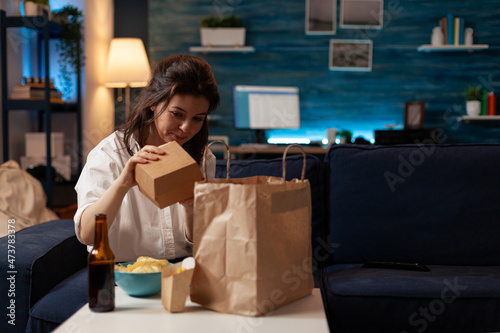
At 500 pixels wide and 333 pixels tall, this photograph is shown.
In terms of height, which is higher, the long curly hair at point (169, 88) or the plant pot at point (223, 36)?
the plant pot at point (223, 36)

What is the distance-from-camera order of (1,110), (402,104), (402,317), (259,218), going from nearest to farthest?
(259,218)
(402,317)
(1,110)
(402,104)

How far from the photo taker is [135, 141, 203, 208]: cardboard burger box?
106cm

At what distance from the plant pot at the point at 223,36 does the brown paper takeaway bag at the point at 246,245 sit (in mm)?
3586

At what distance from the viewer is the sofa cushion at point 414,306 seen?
1.51m

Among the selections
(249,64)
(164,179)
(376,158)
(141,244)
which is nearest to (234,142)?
(249,64)

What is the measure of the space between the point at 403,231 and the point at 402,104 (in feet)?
9.56

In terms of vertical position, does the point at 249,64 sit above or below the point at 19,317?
above

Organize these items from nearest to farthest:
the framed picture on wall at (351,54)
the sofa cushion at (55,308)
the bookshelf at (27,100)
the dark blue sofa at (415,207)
Result: 1. the sofa cushion at (55,308)
2. the dark blue sofa at (415,207)
3. the bookshelf at (27,100)
4. the framed picture on wall at (351,54)

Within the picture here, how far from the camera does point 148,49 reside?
15.6 ft

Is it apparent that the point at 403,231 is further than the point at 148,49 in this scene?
No

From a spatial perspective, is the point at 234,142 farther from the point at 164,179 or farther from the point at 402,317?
the point at 164,179

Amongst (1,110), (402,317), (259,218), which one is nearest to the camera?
(259,218)

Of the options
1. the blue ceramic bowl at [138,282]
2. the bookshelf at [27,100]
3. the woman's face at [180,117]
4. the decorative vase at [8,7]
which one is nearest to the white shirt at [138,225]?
the woman's face at [180,117]

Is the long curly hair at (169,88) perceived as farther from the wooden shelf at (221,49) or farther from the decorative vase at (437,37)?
the decorative vase at (437,37)
